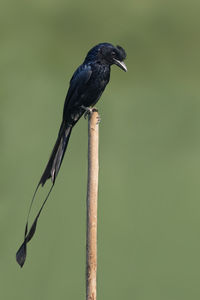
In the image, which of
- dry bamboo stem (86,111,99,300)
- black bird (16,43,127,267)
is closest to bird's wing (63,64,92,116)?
black bird (16,43,127,267)

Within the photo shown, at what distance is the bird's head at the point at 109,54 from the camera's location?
1799 mm

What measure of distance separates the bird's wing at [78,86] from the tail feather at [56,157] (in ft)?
0.27

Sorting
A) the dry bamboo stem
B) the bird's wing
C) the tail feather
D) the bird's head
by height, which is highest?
the bird's head

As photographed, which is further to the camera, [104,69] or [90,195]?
[104,69]

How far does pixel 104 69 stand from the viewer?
1.83m

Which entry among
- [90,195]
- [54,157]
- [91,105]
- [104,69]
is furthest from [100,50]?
[90,195]

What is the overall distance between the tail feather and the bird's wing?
0.08 meters

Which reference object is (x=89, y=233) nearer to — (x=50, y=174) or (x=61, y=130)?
(x=50, y=174)

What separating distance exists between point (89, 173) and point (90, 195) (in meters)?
0.06

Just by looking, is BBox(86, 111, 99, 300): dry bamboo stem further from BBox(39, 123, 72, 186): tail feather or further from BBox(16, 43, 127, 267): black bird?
BBox(16, 43, 127, 267): black bird

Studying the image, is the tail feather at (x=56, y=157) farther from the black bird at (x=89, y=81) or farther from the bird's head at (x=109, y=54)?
the bird's head at (x=109, y=54)

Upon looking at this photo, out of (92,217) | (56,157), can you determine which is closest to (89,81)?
(56,157)

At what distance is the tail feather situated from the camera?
1.66 meters

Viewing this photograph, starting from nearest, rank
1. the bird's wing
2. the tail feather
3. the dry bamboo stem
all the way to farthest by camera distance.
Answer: the dry bamboo stem → the tail feather → the bird's wing
